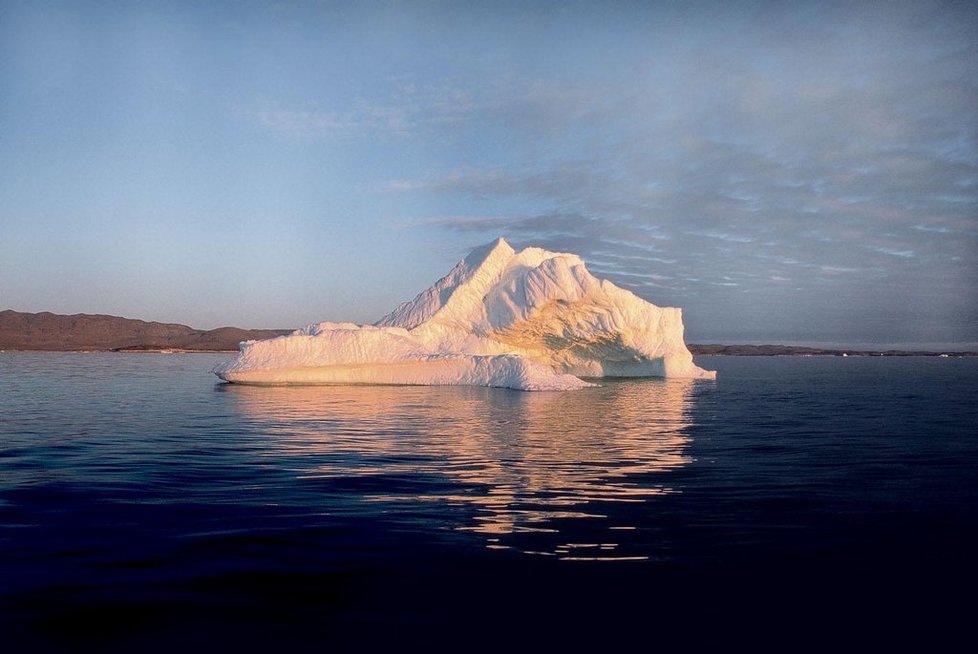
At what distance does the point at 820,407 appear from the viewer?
20078 millimetres

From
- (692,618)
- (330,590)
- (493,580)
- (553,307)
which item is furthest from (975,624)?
(553,307)

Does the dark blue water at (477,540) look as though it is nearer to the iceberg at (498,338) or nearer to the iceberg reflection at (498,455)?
the iceberg reflection at (498,455)

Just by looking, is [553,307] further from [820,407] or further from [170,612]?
[170,612]

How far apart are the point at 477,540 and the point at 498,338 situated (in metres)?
25.9

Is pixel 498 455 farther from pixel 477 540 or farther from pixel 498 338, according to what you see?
pixel 498 338

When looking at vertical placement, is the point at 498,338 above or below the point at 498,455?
above

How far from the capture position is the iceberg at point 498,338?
1055 inches

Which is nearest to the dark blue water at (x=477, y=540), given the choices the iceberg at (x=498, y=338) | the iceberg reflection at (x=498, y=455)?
the iceberg reflection at (x=498, y=455)

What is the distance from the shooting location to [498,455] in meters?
10.3

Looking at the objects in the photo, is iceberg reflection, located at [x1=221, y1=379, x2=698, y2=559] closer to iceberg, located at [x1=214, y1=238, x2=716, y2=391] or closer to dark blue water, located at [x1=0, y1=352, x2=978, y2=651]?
dark blue water, located at [x1=0, y1=352, x2=978, y2=651]

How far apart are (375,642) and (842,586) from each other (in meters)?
3.12

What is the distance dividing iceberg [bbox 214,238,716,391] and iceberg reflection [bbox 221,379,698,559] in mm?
5677

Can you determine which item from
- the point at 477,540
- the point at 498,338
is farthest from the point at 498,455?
the point at 498,338

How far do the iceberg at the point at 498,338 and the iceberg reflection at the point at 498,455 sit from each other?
5.68 metres
